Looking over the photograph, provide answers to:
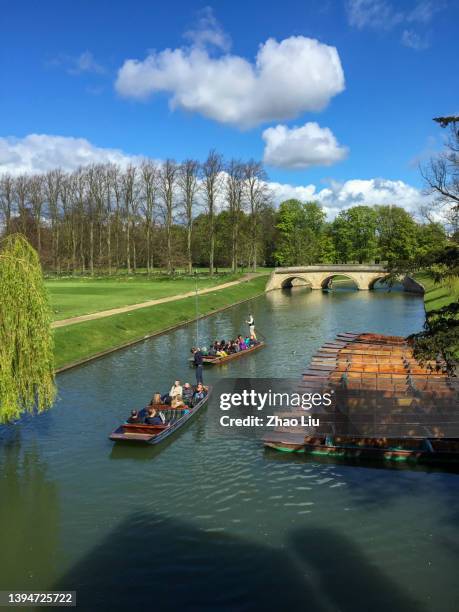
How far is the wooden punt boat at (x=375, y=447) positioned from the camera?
1736cm

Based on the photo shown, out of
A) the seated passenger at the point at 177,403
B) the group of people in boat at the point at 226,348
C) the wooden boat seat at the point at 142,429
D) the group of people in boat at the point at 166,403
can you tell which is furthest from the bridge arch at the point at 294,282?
the wooden boat seat at the point at 142,429

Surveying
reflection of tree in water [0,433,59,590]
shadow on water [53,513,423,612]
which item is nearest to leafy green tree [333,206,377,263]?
reflection of tree in water [0,433,59,590]

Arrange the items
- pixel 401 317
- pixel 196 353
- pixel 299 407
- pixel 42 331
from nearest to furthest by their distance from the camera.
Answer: pixel 42 331 → pixel 299 407 → pixel 196 353 → pixel 401 317

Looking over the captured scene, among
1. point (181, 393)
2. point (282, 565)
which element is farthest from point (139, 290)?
point (282, 565)

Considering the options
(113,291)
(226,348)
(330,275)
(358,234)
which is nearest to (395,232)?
(358,234)

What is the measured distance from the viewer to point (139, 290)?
68.4m

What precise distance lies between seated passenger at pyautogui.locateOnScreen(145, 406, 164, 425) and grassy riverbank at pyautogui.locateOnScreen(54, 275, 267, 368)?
1275 centimetres

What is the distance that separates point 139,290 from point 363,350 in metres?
42.5

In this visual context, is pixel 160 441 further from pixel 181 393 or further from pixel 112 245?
pixel 112 245

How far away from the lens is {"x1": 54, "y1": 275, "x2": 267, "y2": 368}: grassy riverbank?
3430 cm

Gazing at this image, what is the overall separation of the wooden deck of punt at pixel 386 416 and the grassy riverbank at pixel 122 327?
16.2 meters

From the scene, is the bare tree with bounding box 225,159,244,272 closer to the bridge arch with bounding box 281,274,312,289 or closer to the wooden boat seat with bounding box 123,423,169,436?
the bridge arch with bounding box 281,274,312,289

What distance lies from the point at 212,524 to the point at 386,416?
806 centimetres

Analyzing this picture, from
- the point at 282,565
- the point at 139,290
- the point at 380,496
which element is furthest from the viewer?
the point at 139,290
